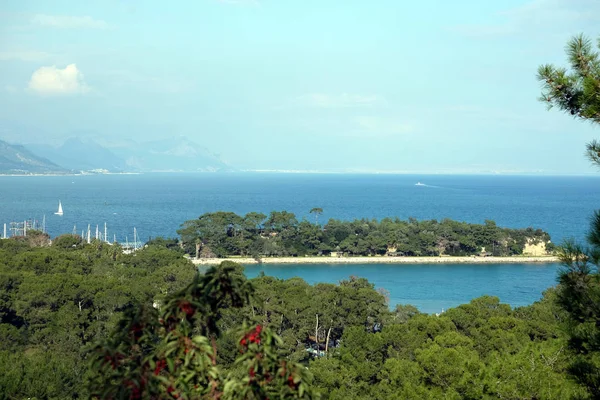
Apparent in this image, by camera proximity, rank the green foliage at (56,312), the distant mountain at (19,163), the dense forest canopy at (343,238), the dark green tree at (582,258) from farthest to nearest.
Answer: the distant mountain at (19,163) → the dense forest canopy at (343,238) → the green foliage at (56,312) → the dark green tree at (582,258)

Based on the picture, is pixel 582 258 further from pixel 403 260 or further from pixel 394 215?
pixel 394 215

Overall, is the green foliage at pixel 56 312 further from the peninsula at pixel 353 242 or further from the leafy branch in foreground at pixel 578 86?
the peninsula at pixel 353 242

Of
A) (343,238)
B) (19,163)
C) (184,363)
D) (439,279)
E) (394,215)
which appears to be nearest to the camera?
(184,363)

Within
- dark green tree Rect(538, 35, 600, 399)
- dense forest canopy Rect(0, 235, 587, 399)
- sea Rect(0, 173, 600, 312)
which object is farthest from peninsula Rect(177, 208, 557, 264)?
dark green tree Rect(538, 35, 600, 399)

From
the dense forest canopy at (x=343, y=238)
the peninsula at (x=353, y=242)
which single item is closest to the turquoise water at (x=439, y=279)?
the peninsula at (x=353, y=242)

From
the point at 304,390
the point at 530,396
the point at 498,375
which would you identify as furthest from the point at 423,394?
the point at 304,390

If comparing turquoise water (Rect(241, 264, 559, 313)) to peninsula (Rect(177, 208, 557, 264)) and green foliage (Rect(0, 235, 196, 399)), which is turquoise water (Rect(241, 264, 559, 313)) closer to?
peninsula (Rect(177, 208, 557, 264))

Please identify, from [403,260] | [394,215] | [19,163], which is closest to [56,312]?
[403,260]
